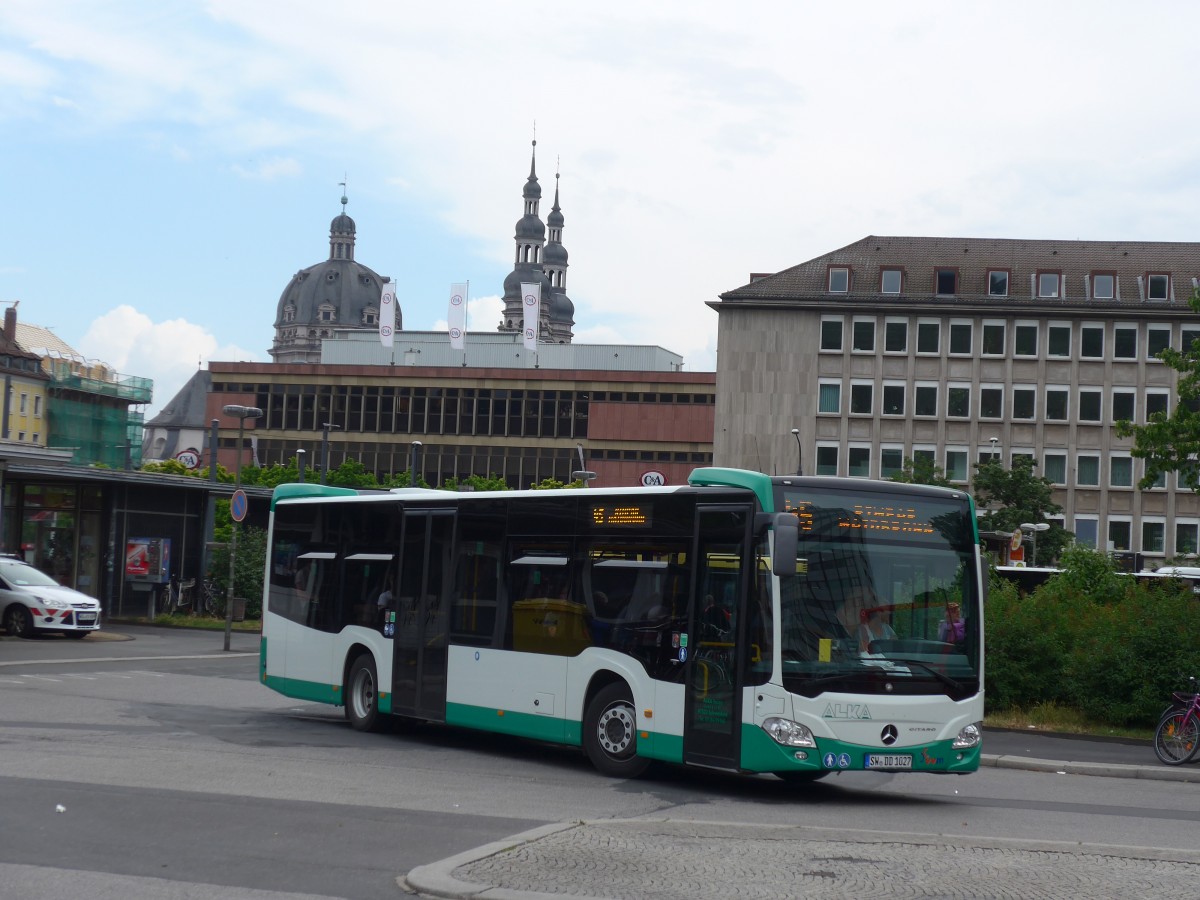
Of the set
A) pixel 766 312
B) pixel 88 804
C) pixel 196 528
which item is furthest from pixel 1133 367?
pixel 88 804

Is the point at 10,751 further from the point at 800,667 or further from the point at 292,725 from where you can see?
the point at 800,667

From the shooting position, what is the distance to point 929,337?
261 ft

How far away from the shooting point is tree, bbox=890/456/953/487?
6535 cm

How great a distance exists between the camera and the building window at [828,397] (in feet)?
264

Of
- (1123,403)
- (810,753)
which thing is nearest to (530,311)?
(1123,403)

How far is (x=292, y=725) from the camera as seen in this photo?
18.6 m

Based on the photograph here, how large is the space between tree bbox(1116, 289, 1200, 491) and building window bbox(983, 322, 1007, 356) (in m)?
48.7

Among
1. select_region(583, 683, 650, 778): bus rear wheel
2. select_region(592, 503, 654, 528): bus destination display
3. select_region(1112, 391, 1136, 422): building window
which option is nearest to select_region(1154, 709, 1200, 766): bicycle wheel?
select_region(583, 683, 650, 778): bus rear wheel

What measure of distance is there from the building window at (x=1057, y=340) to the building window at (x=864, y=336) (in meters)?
8.66

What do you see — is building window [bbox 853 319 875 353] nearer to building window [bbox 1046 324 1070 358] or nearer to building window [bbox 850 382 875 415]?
building window [bbox 850 382 875 415]

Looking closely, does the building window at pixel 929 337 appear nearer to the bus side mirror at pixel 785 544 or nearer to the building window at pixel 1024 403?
the building window at pixel 1024 403

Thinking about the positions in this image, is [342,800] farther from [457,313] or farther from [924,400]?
[457,313]

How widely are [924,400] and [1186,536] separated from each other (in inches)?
566

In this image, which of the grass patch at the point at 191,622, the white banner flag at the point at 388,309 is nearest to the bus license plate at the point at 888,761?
the grass patch at the point at 191,622
